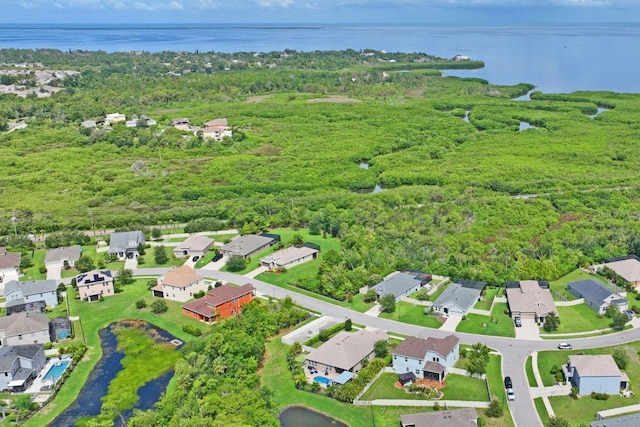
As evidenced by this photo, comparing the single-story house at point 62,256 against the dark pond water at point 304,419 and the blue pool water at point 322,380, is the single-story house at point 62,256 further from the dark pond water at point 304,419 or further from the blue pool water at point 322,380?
the dark pond water at point 304,419

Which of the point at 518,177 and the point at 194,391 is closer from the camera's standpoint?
the point at 194,391

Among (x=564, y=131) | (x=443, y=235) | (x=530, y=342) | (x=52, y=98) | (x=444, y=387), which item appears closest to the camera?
(x=444, y=387)

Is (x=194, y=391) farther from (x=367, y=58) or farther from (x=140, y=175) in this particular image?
(x=367, y=58)

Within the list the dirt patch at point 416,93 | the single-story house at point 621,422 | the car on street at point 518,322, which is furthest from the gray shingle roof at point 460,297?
the dirt patch at point 416,93

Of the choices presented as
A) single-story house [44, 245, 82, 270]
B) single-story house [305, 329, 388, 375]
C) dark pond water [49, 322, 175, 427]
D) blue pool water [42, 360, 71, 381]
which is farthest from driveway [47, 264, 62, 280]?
single-story house [305, 329, 388, 375]

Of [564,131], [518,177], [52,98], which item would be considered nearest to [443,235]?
[518,177]

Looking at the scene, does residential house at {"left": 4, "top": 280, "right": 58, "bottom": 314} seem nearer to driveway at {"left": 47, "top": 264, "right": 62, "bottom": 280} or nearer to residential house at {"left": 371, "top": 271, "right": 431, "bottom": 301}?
driveway at {"left": 47, "top": 264, "right": 62, "bottom": 280}
